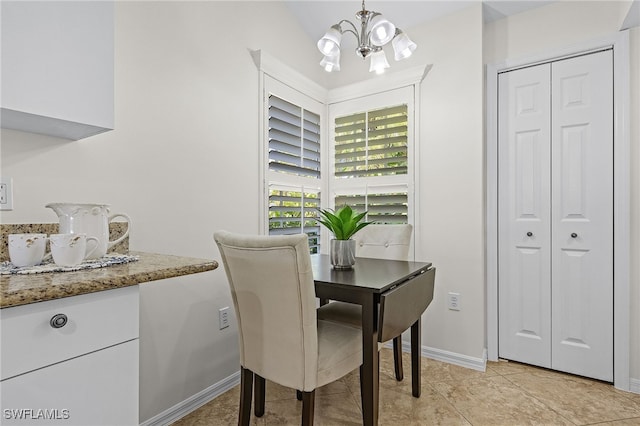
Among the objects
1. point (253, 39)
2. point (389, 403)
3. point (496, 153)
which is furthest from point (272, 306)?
point (496, 153)

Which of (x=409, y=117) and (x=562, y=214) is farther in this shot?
(x=409, y=117)

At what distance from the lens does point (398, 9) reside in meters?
2.65

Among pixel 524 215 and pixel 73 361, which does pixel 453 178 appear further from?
pixel 73 361

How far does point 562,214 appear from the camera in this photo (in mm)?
2320

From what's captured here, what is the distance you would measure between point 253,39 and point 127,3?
90cm

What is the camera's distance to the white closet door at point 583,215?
7.14 ft

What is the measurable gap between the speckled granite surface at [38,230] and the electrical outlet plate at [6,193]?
130mm

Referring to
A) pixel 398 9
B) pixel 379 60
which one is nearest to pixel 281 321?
pixel 379 60

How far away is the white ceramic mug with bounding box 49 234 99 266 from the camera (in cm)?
92

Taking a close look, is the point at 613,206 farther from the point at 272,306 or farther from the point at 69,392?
the point at 69,392

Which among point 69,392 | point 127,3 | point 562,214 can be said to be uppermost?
point 127,3

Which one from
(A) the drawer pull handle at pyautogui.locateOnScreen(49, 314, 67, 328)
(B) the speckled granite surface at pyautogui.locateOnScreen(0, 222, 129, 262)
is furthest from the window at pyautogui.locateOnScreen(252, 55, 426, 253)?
(A) the drawer pull handle at pyautogui.locateOnScreen(49, 314, 67, 328)

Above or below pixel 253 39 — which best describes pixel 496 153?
below

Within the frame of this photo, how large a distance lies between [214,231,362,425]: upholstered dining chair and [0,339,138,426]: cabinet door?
1.82ft
